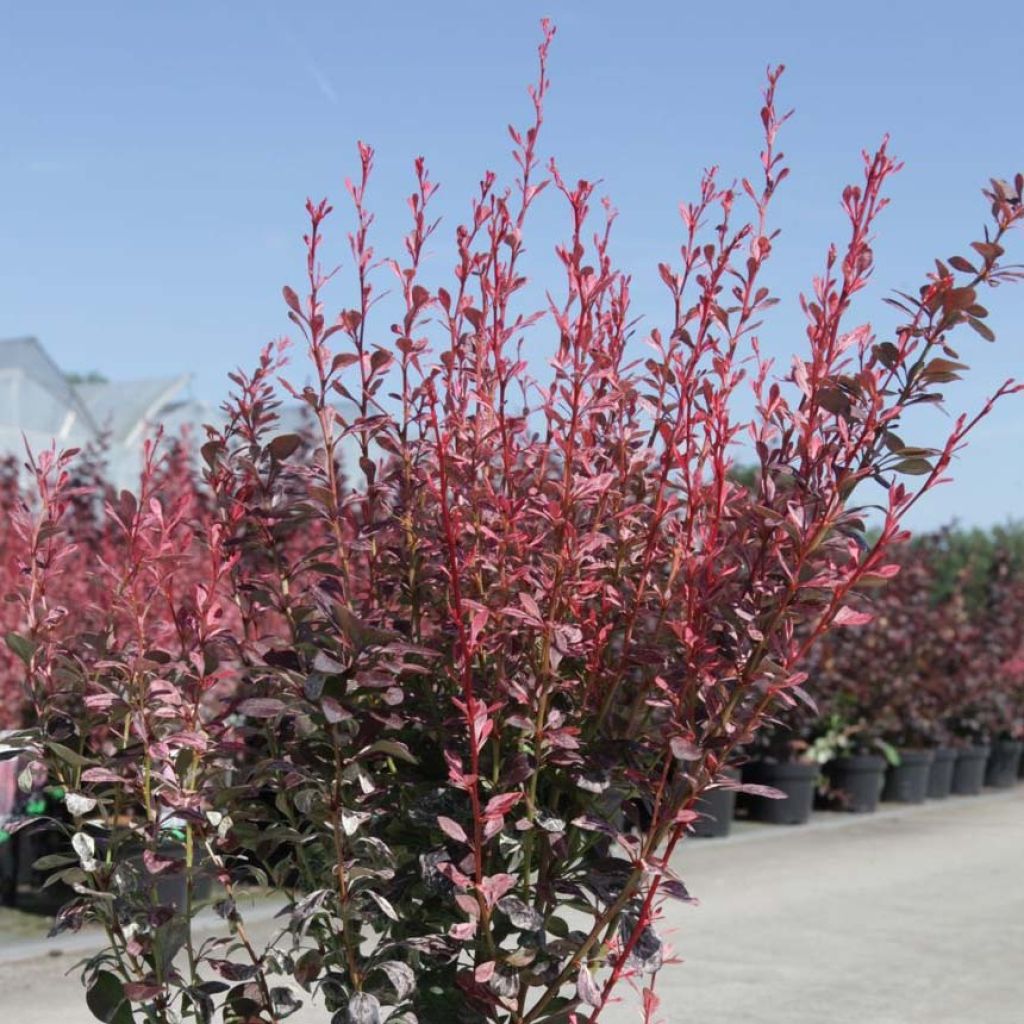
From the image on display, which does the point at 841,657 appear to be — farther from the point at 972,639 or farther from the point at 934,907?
the point at 934,907

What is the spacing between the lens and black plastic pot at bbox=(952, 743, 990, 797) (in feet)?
43.8

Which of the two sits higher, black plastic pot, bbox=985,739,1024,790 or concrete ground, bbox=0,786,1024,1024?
black plastic pot, bbox=985,739,1024,790

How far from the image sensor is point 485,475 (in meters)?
2.87

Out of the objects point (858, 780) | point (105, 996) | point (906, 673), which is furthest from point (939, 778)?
point (105, 996)

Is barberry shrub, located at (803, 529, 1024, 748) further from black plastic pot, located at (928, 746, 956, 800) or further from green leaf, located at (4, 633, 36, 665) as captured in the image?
green leaf, located at (4, 633, 36, 665)

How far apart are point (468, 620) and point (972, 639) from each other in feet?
36.3

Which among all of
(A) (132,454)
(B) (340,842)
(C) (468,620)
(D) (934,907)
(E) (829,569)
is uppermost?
(A) (132,454)

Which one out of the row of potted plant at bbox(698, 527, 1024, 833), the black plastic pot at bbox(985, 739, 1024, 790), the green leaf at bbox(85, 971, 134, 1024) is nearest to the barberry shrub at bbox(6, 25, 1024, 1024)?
the green leaf at bbox(85, 971, 134, 1024)

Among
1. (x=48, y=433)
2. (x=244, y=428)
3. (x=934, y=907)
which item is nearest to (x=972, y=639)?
(x=934, y=907)

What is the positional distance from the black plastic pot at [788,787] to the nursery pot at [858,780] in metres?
0.67

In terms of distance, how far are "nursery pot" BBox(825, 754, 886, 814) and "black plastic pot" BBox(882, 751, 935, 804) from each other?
62 cm

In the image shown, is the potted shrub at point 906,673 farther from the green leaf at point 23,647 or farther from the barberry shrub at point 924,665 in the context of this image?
the green leaf at point 23,647

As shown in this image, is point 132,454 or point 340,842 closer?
point 340,842

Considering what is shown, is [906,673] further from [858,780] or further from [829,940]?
[829,940]
